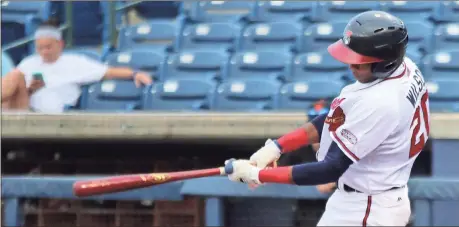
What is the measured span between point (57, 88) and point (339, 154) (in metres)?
2.86

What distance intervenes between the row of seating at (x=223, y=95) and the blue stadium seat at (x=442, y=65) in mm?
189

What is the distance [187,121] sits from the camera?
12.0ft

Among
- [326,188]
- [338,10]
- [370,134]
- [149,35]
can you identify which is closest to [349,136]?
[370,134]

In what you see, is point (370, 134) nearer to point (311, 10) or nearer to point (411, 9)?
point (411, 9)

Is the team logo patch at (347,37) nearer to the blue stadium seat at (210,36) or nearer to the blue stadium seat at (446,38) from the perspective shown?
the blue stadium seat at (446,38)

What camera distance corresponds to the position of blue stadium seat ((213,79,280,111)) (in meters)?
5.08

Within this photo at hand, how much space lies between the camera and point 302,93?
197 inches

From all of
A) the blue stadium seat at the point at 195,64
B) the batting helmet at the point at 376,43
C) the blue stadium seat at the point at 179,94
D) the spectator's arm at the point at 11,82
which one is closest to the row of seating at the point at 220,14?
the blue stadium seat at the point at 195,64

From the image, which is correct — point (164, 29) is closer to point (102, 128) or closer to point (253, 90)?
point (253, 90)

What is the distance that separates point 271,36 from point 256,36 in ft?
0.34

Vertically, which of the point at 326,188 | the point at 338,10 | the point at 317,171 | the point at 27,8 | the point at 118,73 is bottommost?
the point at 326,188

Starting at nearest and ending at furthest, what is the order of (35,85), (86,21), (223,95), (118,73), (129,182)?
1. (129,182)
2. (35,85)
3. (223,95)
4. (118,73)
5. (86,21)

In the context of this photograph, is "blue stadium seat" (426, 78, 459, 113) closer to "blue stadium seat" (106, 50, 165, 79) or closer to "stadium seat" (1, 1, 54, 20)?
"blue stadium seat" (106, 50, 165, 79)

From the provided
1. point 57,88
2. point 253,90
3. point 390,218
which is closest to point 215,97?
point 253,90
